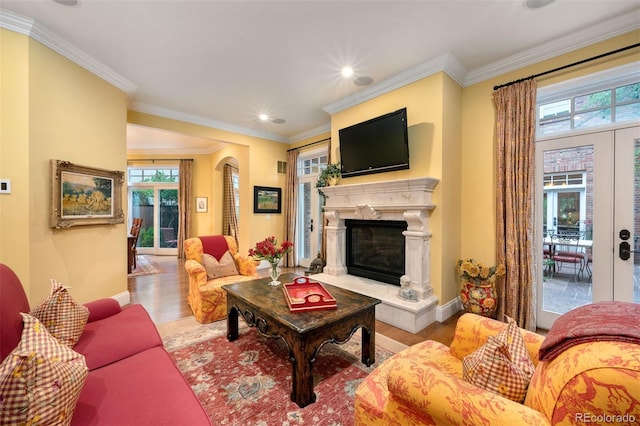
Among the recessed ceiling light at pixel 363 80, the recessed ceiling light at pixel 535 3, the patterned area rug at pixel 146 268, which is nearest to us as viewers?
the recessed ceiling light at pixel 535 3

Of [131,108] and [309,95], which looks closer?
[309,95]

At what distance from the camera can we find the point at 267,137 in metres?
5.63

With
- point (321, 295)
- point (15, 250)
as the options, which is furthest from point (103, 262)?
point (321, 295)

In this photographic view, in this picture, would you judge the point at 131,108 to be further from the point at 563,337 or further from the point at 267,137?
the point at 563,337

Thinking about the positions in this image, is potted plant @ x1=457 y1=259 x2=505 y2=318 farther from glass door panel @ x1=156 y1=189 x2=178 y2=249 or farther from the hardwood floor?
glass door panel @ x1=156 y1=189 x2=178 y2=249

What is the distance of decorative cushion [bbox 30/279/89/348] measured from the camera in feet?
4.82

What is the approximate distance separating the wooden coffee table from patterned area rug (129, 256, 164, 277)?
383cm

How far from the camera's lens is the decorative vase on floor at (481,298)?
2803 mm

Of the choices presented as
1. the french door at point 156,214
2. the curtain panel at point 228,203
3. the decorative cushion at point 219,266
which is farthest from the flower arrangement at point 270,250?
the french door at point 156,214

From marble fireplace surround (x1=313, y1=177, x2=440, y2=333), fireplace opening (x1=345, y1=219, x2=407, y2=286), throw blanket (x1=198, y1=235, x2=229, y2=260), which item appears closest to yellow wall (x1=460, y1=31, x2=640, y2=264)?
marble fireplace surround (x1=313, y1=177, x2=440, y2=333)

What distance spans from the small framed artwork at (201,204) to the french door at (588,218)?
283 inches

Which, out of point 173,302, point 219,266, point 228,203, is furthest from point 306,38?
point 228,203

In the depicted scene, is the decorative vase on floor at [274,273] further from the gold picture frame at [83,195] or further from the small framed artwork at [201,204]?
the small framed artwork at [201,204]

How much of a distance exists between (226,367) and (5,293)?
4.64ft
